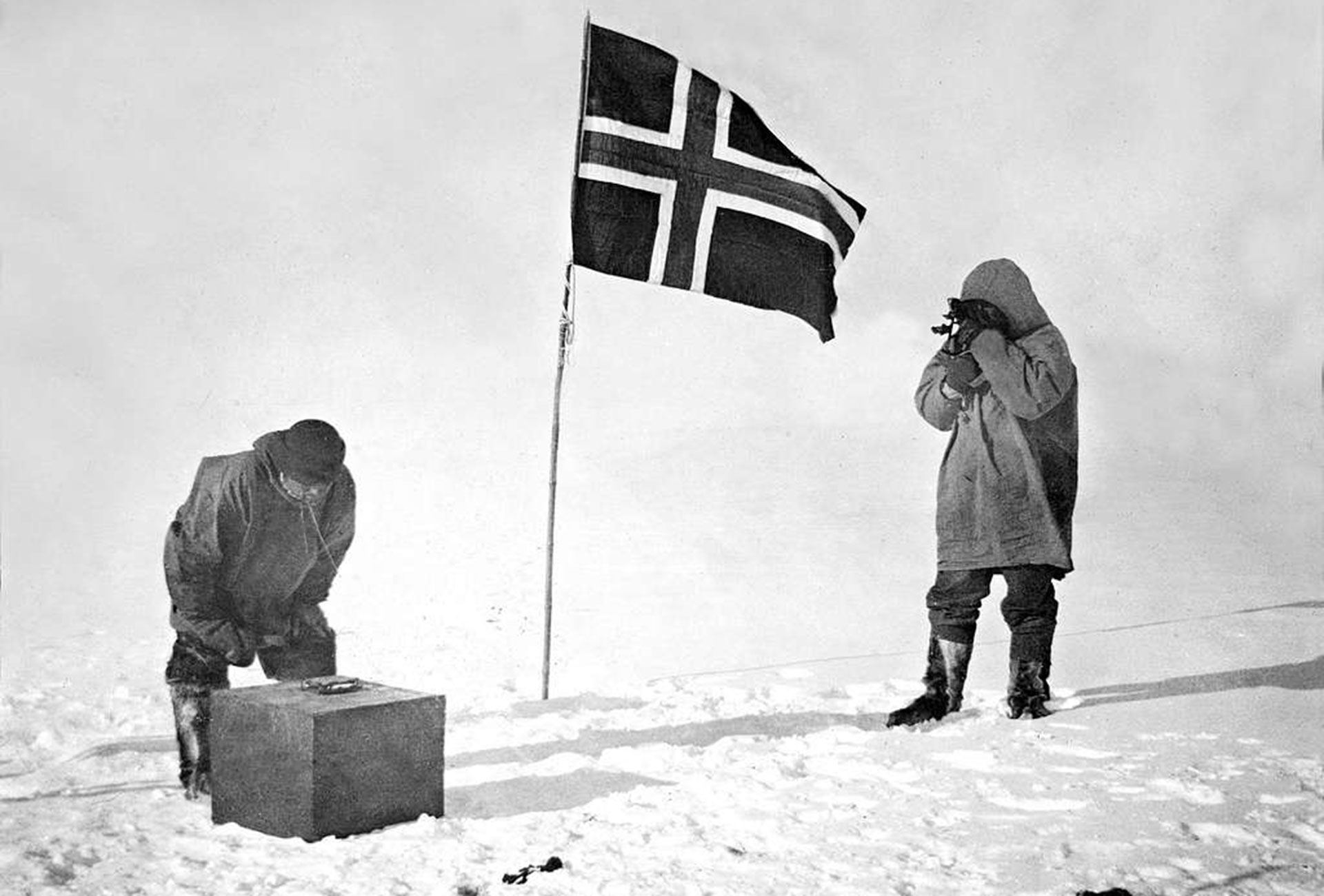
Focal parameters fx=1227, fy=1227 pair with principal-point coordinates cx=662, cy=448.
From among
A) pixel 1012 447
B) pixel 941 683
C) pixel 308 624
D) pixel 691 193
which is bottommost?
pixel 941 683

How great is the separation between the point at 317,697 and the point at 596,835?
0.70m

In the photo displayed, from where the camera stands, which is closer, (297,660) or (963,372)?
(297,660)

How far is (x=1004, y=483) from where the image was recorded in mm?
3729

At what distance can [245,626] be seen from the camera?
3359 mm

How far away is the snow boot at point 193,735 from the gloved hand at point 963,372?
2285mm

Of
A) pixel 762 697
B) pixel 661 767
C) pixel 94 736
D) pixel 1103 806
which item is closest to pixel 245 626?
pixel 94 736

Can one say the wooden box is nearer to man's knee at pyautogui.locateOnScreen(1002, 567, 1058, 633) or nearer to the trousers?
the trousers

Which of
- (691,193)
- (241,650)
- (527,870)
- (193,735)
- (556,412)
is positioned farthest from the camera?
(691,193)

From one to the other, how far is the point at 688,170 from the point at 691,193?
3.1 inches

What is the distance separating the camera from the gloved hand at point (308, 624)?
352 centimetres

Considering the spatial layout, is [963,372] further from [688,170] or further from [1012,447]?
[688,170]

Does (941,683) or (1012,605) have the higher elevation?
(1012,605)

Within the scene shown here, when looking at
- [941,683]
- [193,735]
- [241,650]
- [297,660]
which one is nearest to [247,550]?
[241,650]

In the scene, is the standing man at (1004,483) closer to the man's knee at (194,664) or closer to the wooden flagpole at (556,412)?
the wooden flagpole at (556,412)
